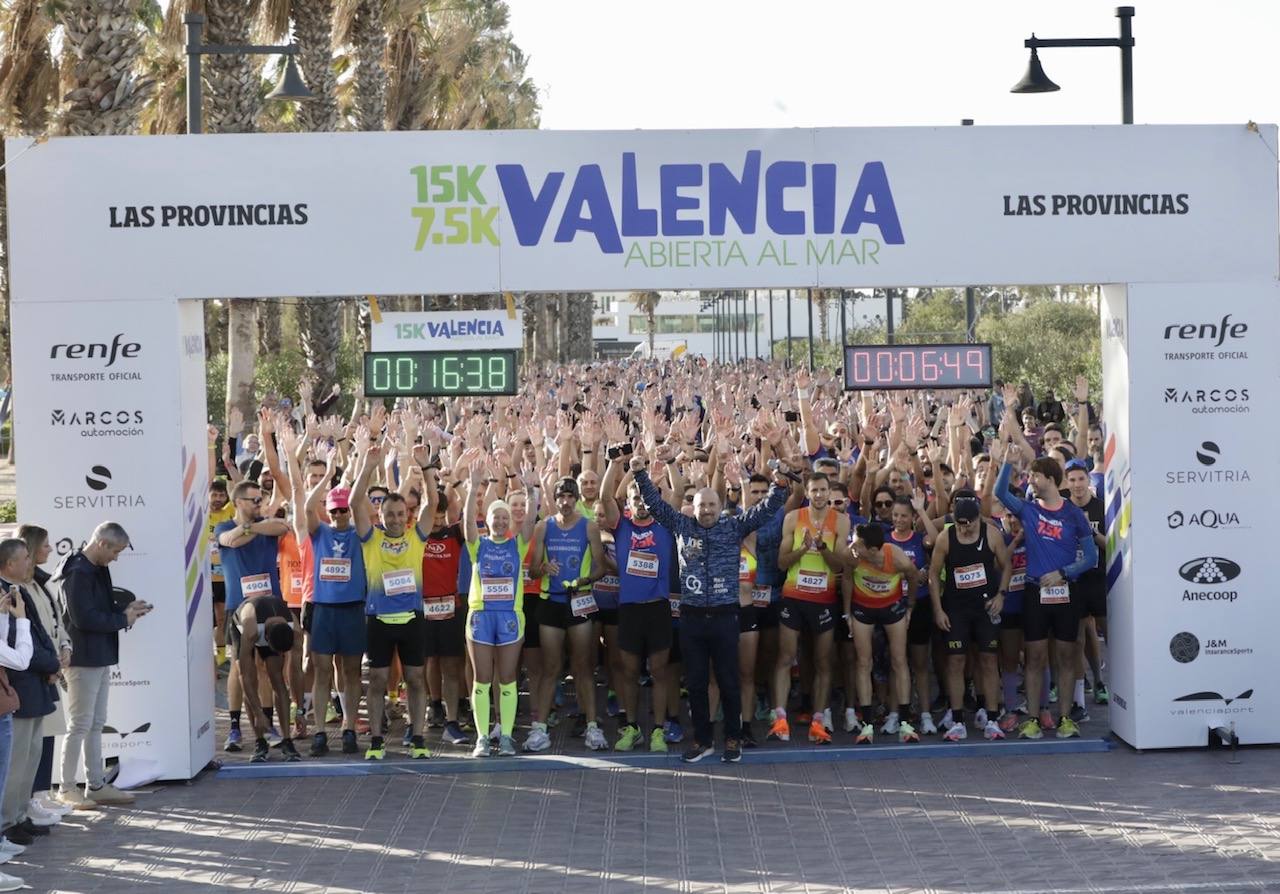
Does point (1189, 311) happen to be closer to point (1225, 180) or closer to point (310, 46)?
point (1225, 180)

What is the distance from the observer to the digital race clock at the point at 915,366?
1050cm

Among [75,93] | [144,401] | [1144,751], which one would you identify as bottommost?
[1144,751]

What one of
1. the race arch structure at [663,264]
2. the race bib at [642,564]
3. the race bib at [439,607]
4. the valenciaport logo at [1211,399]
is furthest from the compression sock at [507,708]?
the valenciaport logo at [1211,399]

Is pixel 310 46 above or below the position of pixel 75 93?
above

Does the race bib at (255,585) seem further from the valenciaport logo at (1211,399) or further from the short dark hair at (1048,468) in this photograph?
the valenciaport logo at (1211,399)


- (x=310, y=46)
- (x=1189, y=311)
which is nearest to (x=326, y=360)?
(x=310, y=46)

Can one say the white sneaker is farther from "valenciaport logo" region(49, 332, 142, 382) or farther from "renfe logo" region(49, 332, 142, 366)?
"renfe logo" region(49, 332, 142, 366)

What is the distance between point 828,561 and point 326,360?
15.6m

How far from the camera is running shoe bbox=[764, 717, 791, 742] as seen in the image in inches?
427

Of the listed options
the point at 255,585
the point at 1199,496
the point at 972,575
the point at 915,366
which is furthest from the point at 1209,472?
the point at 255,585

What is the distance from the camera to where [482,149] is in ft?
33.7

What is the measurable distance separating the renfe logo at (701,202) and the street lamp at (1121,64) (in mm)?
1299

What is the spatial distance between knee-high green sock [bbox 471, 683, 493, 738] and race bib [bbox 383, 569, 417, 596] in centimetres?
81

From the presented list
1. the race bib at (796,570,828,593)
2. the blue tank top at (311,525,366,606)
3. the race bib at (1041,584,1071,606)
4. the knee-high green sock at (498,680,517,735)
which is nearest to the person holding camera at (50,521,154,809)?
the blue tank top at (311,525,366,606)
